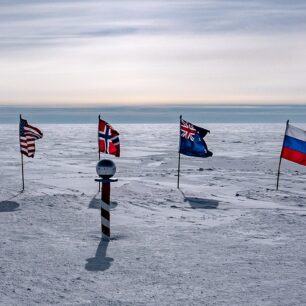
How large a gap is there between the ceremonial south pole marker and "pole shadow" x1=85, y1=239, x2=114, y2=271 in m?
0.86

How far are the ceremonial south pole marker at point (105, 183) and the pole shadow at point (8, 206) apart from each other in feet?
14.8

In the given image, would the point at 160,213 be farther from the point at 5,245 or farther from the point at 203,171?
the point at 203,171

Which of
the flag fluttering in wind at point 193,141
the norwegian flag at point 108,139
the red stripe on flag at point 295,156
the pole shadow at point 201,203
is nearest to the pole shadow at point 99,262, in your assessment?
the pole shadow at point 201,203

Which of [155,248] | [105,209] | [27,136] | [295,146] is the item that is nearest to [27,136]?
[27,136]

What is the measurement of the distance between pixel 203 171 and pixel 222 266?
18.9 meters

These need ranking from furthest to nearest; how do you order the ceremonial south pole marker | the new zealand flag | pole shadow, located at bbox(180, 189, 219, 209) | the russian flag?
the new zealand flag, the russian flag, pole shadow, located at bbox(180, 189, 219, 209), the ceremonial south pole marker

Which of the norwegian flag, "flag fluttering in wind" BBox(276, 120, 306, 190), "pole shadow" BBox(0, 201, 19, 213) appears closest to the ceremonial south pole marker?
"pole shadow" BBox(0, 201, 19, 213)

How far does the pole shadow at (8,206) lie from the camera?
13197 mm

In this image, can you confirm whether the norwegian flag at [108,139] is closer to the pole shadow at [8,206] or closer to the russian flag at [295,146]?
the pole shadow at [8,206]

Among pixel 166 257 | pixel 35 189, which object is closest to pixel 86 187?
pixel 35 189

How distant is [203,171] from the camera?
27.0m

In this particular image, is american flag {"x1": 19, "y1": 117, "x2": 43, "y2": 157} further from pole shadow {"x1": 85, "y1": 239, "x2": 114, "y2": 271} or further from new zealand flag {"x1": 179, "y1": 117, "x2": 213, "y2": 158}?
pole shadow {"x1": 85, "y1": 239, "x2": 114, "y2": 271}

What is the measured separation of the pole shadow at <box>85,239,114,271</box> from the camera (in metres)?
7.98

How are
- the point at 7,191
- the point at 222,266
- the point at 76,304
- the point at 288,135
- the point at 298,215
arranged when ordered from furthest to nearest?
the point at 288,135
the point at 7,191
the point at 298,215
the point at 222,266
the point at 76,304
